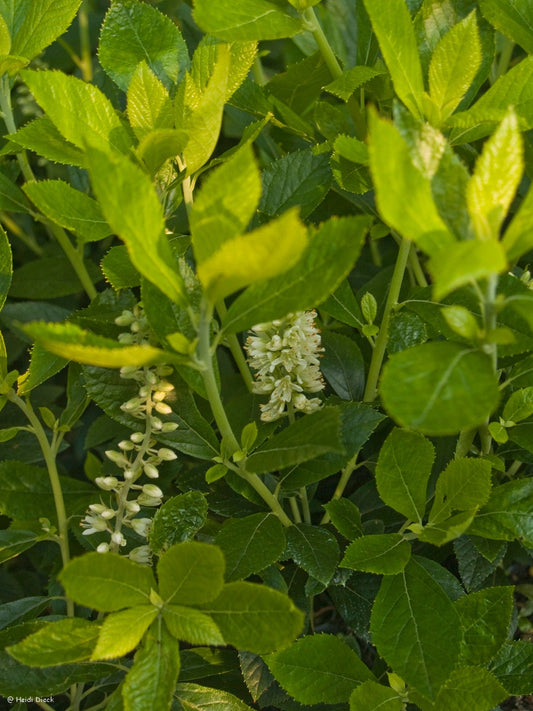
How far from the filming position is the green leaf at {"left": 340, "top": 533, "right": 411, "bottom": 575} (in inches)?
34.0

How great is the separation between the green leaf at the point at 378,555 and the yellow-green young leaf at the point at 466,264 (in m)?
0.43

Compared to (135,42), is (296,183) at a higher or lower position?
lower

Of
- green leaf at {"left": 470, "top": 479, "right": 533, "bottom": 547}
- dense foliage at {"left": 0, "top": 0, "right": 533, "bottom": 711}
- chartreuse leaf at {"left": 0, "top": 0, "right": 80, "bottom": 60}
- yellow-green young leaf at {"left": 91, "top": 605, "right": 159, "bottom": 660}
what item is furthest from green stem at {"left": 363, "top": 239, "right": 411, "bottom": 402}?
chartreuse leaf at {"left": 0, "top": 0, "right": 80, "bottom": 60}

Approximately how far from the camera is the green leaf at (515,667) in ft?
3.05

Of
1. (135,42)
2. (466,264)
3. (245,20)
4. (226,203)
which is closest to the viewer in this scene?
(466,264)

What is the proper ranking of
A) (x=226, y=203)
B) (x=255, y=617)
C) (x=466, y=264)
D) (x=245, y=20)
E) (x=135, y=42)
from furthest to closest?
(x=135, y=42) → (x=245, y=20) → (x=255, y=617) → (x=226, y=203) → (x=466, y=264)

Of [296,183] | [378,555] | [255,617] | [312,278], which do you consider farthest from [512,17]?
[255,617]

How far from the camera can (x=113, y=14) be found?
0.95 m

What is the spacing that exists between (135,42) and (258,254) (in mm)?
544

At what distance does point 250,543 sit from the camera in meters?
0.88

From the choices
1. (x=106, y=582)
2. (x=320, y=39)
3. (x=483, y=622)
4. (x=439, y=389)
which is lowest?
(x=483, y=622)

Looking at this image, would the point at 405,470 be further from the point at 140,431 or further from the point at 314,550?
the point at 140,431

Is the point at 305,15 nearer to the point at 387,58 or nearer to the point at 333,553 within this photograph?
the point at 387,58

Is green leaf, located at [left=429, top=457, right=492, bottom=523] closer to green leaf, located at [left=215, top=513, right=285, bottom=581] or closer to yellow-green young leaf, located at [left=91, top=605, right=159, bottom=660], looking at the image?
green leaf, located at [left=215, top=513, right=285, bottom=581]
